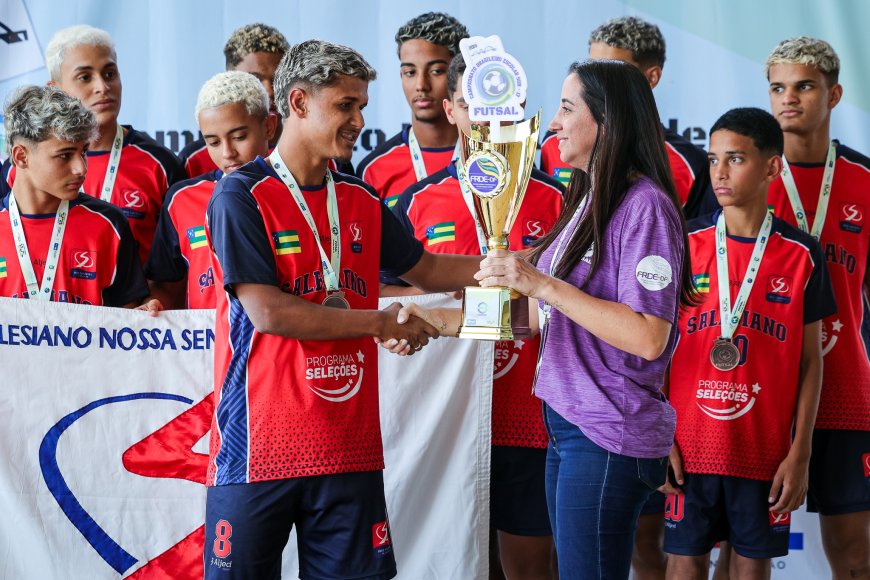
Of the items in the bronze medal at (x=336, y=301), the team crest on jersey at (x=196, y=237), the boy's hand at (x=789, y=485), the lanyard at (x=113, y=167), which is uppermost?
the lanyard at (x=113, y=167)

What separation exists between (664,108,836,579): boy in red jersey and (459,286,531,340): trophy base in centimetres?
128

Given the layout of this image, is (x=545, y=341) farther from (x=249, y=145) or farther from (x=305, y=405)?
(x=249, y=145)

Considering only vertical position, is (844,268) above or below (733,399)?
above

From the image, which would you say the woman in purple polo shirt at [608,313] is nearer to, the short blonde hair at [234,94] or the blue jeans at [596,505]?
the blue jeans at [596,505]

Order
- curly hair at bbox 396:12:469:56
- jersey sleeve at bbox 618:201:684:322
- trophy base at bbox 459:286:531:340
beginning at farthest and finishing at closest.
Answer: curly hair at bbox 396:12:469:56, trophy base at bbox 459:286:531:340, jersey sleeve at bbox 618:201:684:322

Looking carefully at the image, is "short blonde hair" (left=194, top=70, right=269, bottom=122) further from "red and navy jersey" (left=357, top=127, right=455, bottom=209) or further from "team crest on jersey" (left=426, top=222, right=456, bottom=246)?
"team crest on jersey" (left=426, top=222, right=456, bottom=246)

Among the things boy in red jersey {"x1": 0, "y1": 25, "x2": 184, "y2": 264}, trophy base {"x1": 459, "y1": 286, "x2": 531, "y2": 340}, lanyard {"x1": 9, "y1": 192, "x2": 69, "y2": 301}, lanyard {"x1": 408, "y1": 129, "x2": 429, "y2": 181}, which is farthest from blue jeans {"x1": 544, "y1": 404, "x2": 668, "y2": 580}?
boy in red jersey {"x1": 0, "y1": 25, "x2": 184, "y2": 264}

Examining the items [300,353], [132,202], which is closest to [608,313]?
[300,353]

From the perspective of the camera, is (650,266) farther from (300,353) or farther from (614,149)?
(300,353)

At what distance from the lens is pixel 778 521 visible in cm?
349

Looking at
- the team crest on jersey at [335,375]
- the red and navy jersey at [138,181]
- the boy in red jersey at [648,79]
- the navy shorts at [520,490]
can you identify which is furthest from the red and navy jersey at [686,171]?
the team crest on jersey at [335,375]

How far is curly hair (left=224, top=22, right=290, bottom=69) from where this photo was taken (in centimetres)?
462

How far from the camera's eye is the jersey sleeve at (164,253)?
3838 mm

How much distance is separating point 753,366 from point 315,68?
1.79 meters
